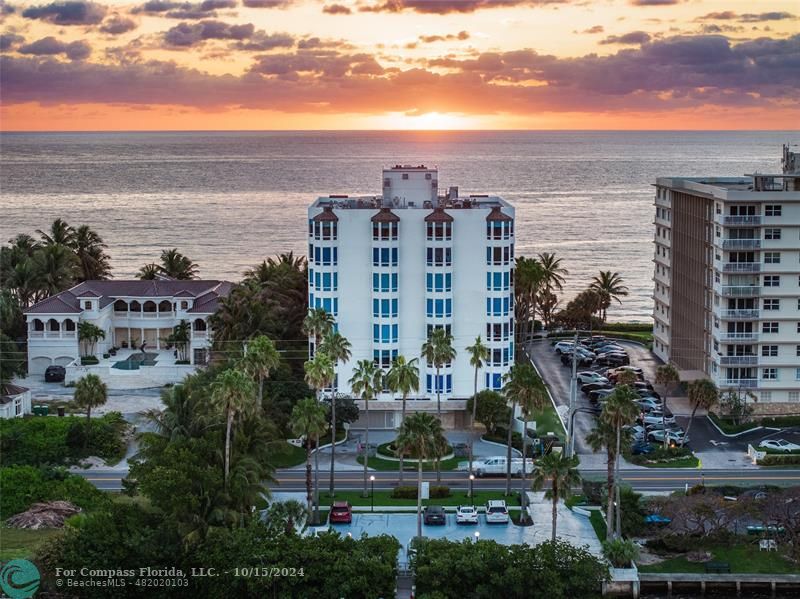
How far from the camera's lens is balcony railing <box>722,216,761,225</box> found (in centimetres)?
8475

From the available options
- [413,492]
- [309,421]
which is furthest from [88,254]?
[309,421]

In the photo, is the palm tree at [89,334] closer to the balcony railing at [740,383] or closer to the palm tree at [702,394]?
the palm tree at [702,394]

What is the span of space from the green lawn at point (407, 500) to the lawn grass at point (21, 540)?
50.6ft

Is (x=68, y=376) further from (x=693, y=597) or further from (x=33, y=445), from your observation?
(x=693, y=597)

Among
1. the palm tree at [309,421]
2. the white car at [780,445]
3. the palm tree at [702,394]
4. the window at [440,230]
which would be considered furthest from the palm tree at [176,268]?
the white car at [780,445]

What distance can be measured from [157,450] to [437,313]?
2971 centimetres

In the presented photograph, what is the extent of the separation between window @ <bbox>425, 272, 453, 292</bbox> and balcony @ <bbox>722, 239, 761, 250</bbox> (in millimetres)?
19494

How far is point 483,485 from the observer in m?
71.8

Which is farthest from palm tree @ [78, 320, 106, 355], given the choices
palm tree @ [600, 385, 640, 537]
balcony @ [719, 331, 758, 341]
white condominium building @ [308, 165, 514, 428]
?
palm tree @ [600, 385, 640, 537]

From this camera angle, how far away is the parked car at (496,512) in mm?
64625

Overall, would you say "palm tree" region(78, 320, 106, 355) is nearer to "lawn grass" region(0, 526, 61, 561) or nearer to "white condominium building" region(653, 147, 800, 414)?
"lawn grass" region(0, 526, 61, 561)

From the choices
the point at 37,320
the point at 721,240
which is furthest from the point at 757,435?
the point at 37,320

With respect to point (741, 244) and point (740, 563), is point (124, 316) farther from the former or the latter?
point (740, 563)

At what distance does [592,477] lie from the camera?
71.3 m
